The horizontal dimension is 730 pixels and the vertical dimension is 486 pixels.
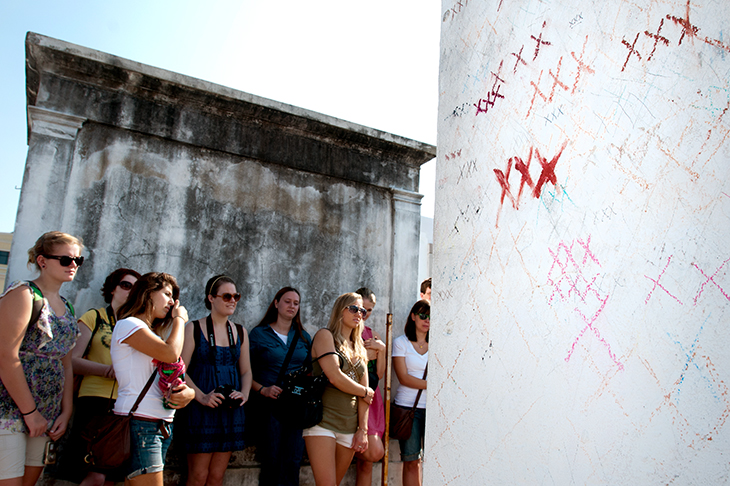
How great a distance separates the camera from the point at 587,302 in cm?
151

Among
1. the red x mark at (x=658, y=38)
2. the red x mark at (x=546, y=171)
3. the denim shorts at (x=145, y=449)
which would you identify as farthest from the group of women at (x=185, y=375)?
the red x mark at (x=658, y=38)

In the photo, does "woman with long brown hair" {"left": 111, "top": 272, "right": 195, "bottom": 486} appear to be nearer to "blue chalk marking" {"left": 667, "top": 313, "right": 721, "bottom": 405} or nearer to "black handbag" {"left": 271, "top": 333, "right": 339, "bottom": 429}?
"black handbag" {"left": 271, "top": 333, "right": 339, "bottom": 429}

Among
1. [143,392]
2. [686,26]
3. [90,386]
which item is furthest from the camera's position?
[90,386]

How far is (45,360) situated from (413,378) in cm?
284

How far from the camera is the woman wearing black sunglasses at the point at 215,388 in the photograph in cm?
378

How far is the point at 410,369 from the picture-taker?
4781 millimetres

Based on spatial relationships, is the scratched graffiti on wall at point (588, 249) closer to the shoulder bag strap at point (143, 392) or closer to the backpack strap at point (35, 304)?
the shoulder bag strap at point (143, 392)

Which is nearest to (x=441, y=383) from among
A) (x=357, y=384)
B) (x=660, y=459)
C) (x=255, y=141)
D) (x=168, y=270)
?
(x=660, y=459)

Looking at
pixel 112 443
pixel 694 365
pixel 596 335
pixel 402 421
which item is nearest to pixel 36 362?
pixel 112 443

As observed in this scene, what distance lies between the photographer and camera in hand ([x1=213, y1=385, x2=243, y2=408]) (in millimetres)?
3824

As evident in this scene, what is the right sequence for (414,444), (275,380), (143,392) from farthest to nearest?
(414,444) < (275,380) < (143,392)

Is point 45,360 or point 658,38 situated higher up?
point 658,38

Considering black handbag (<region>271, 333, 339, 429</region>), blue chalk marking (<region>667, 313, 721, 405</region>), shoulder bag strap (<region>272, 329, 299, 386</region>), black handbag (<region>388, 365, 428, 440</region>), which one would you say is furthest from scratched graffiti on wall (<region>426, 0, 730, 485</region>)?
black handbag (<region>388, 365, 428, 440</region>)

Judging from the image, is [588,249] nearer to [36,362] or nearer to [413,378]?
[36,362]
